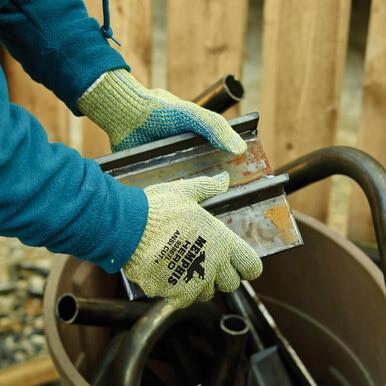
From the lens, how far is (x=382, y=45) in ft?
4.74

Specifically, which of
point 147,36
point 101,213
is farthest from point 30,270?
point 101,213

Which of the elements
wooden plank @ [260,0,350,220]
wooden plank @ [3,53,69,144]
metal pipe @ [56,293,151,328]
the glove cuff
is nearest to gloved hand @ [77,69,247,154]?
the glove cuff

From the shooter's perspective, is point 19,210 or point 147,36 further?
point 147,36

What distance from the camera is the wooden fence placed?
1.48 m

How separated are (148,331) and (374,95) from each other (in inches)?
32.9

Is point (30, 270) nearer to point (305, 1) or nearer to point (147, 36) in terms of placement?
point (147, 36)

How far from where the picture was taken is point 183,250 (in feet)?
2.68

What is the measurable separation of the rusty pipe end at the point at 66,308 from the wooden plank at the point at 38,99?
1007 millimetres

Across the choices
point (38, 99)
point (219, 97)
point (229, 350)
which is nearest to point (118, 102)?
point (219, 97)

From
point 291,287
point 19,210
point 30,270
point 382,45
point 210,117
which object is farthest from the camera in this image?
point 30,270

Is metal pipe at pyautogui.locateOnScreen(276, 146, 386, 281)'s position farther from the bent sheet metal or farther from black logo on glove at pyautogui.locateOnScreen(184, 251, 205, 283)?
black logo on glove at pyautogui.locateOnScreen(184, 251, 205, 283)

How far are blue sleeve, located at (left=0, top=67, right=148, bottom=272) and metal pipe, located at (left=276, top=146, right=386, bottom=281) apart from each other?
0.99 feet

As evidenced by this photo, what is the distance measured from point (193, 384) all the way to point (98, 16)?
94 centimetres

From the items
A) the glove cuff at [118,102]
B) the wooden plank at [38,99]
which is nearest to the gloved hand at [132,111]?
the glove cuff at [118,102]
